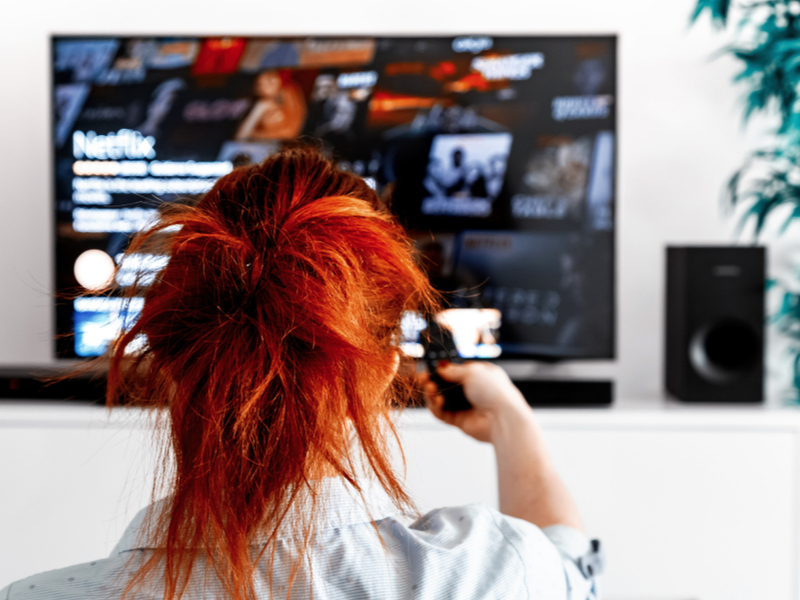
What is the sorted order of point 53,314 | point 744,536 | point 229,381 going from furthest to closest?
point 53,314 → point 744,536 → point 229,381

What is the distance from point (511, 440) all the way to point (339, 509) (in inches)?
12.3

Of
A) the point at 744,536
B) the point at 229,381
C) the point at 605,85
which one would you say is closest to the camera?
the point at 229,381

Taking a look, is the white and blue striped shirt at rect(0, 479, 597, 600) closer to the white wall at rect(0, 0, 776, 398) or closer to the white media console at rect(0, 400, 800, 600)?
the white media console at rect(0, 400, 800, 600)

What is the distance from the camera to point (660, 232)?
6.93ft

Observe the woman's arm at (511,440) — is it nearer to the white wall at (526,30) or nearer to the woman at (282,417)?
the woman at (282,417)

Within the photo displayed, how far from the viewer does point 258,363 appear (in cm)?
51

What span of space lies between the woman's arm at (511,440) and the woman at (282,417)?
0.52ft

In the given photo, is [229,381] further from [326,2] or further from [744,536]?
[326,2]

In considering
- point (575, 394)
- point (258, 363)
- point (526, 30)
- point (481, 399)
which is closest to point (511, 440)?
point (481, 399)

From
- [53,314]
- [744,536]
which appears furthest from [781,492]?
[53,314]

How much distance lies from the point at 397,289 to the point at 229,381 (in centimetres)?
16

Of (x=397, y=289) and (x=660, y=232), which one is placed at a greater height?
(x=660, y=232)

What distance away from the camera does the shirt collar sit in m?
0.56

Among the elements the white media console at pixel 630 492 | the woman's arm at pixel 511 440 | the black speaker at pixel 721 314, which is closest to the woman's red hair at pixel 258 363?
the woman's arm at pixel 511 440
